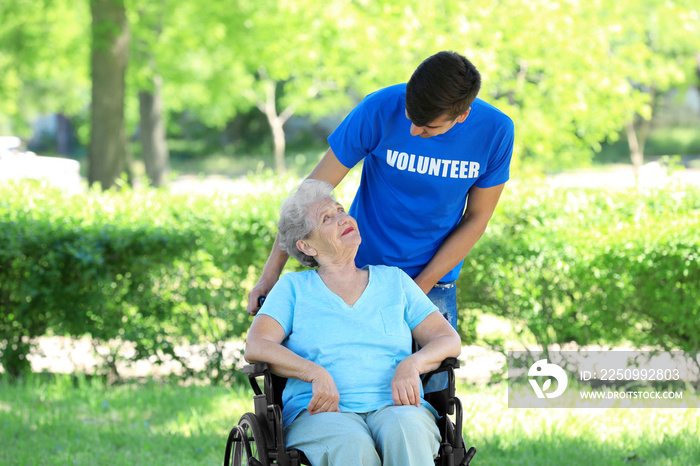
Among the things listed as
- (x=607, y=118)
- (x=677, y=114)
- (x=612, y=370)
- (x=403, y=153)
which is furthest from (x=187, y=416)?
(x=677, y=114)

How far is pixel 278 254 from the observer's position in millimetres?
2951

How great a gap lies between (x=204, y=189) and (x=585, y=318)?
3.17m

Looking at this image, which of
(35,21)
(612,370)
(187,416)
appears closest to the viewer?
(187,416)

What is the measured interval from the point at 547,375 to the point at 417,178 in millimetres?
2766

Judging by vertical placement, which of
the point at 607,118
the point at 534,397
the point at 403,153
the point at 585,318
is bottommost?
the point at 534,397

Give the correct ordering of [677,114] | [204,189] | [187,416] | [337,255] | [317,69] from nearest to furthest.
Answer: [337,255]
[187,416]
[204,189]
[317,69]
[677,114]

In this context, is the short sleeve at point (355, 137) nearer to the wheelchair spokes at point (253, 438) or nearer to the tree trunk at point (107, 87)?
the wheelchair spokes at point (253, 438)

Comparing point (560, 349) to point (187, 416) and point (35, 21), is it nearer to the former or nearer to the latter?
point (187, 416)

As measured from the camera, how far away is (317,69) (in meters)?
17.4

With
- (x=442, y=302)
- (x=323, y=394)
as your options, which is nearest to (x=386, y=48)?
(x=442, y=302)

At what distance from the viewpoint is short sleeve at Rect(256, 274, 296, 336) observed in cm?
272

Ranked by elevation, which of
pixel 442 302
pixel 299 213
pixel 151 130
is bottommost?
pixel 442 302

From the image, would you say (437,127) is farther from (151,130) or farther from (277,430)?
(151,130)

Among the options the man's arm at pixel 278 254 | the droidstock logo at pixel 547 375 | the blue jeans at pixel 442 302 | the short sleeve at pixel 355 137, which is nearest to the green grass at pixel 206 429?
the droidstock logo at pixel 547 375
